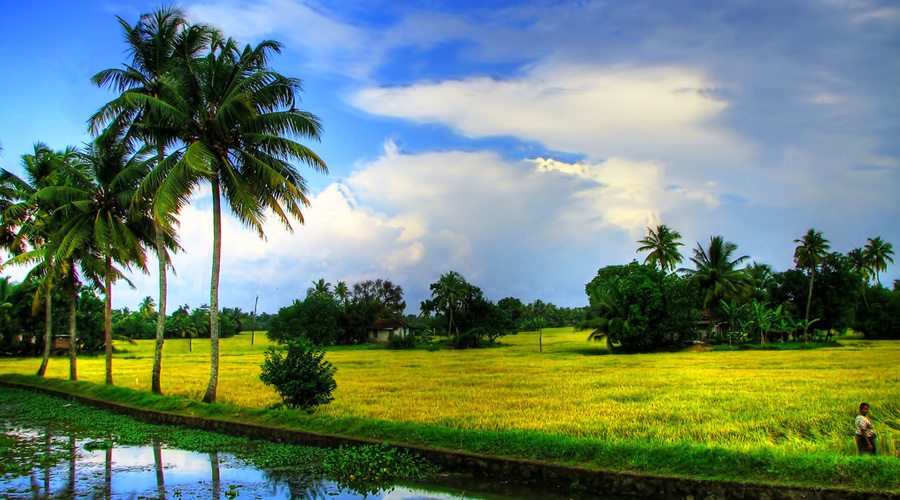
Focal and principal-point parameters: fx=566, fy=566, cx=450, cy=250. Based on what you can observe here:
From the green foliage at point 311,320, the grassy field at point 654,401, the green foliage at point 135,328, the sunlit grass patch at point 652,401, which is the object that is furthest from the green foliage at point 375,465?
the green foliage at point 135,328

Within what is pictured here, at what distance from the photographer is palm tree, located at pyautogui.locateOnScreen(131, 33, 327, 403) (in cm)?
1404

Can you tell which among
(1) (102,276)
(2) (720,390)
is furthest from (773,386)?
(1) (102,276)

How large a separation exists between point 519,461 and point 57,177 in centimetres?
2034

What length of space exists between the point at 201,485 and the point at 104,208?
13.7m

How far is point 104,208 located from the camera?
18.1 metres

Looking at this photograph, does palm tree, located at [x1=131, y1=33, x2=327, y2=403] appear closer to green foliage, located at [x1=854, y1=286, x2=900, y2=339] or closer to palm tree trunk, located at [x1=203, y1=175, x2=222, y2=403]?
palm tree trunk, located at [x1=203, y1=175, x2=222, y2=403]

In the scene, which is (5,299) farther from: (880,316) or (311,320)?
(880,316)

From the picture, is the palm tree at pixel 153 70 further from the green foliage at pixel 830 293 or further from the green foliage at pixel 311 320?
the green foliage at pixel 830 293

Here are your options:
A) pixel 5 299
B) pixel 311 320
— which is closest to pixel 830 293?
pixel 311 320

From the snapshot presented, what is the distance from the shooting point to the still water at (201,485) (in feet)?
23.8

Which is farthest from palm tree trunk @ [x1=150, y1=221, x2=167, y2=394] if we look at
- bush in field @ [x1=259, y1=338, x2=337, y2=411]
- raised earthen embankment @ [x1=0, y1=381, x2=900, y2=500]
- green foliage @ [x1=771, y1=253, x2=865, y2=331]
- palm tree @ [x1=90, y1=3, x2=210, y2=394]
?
green foliage @ [x1=771, y1=253, x2=865, y2=331]

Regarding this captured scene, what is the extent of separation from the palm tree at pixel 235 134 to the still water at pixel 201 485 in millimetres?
5512

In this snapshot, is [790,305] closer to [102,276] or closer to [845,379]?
[845,379]

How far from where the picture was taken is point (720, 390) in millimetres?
16875
